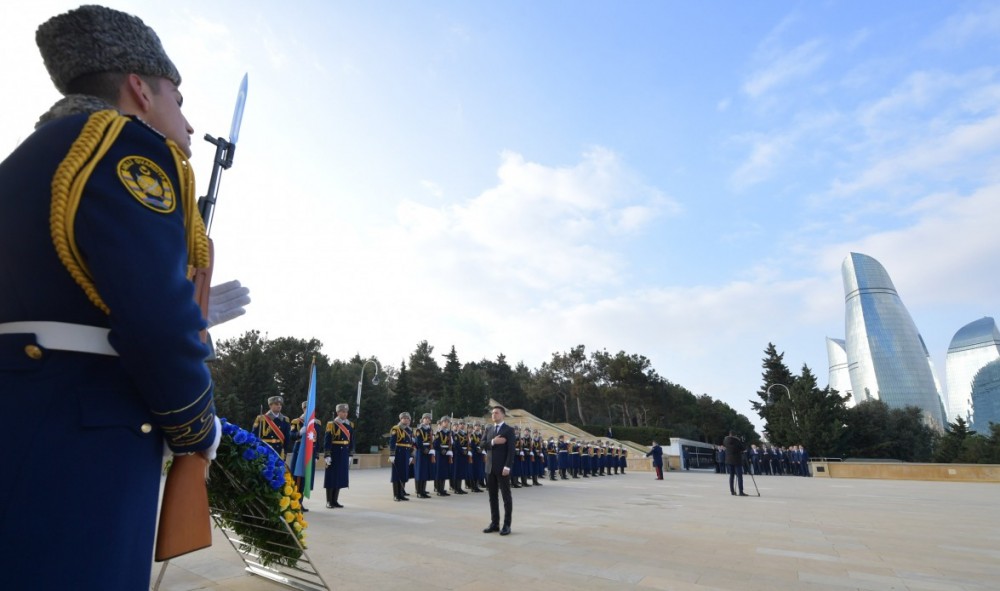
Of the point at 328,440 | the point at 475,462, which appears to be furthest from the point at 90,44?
the point at 475,462

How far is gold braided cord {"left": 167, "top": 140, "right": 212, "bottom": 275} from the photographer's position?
1524mm

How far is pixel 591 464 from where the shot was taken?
2705 centimetres

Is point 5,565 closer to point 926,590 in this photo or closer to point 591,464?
point 926,590

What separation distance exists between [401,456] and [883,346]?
98063 mm

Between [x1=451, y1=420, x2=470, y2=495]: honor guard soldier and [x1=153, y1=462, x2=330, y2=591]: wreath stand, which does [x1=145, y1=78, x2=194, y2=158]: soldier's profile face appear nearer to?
[x1=153, y1=462, x2=330, y2=591]: wreath stand

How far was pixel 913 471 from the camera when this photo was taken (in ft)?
87.8

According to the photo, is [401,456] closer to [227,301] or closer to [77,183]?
[227,301]

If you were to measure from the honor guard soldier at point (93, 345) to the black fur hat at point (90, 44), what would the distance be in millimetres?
228

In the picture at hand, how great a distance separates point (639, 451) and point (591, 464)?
22.6m

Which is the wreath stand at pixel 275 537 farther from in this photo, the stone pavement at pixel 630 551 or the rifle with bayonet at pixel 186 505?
the rifle with bayonet at pixel 186 505

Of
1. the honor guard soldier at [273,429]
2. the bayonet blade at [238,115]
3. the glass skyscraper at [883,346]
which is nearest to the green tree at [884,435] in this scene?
the glass skyscraper at [883,346]

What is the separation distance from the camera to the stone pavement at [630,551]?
474cm

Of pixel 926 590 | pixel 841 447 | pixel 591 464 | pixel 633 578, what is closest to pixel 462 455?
pixel 633 578

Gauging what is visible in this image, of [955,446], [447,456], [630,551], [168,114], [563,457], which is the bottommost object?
[955,446]
